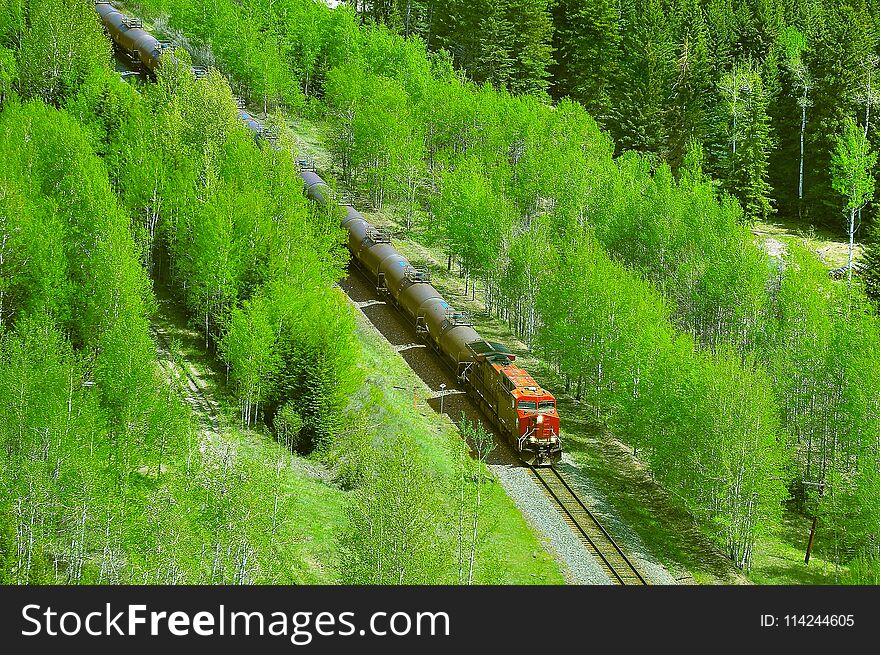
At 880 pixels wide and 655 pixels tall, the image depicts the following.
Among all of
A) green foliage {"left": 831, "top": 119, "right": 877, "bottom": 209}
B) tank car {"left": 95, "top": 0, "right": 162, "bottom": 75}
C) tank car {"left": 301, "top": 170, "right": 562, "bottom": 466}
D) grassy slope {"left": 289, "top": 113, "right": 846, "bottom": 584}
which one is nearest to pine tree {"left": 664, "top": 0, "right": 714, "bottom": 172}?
green foliage {"left": 831, "top": 119, "right": 877, "bottom": 209}

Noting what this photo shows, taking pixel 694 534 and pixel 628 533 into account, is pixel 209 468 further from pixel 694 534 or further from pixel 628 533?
pixel 694 534

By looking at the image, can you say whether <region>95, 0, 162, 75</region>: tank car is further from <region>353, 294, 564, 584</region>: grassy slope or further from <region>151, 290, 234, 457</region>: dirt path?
<region>353, 294, 564, 584</region>: grassy slope

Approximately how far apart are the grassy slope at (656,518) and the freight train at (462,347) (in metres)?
3.80

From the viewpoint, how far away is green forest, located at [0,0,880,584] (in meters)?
47.9

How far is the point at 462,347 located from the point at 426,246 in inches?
945

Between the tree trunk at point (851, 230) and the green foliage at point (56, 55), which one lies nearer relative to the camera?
the green foliage at point (56, 55)

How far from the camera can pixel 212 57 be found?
11219 cm

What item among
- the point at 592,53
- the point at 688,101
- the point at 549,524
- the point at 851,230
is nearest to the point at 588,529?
the point at 549,524

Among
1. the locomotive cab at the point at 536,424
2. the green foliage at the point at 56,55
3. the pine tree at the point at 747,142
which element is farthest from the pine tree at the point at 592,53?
the locomotive cab at the point at 536,424

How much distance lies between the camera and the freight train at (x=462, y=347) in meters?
62.2

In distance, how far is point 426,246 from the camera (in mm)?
91188

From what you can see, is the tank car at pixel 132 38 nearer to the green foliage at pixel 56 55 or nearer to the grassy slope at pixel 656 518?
the green foliage at pixel 56 55

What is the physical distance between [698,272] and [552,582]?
37.2 m

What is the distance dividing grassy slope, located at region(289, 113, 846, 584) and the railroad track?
194 centimetres
